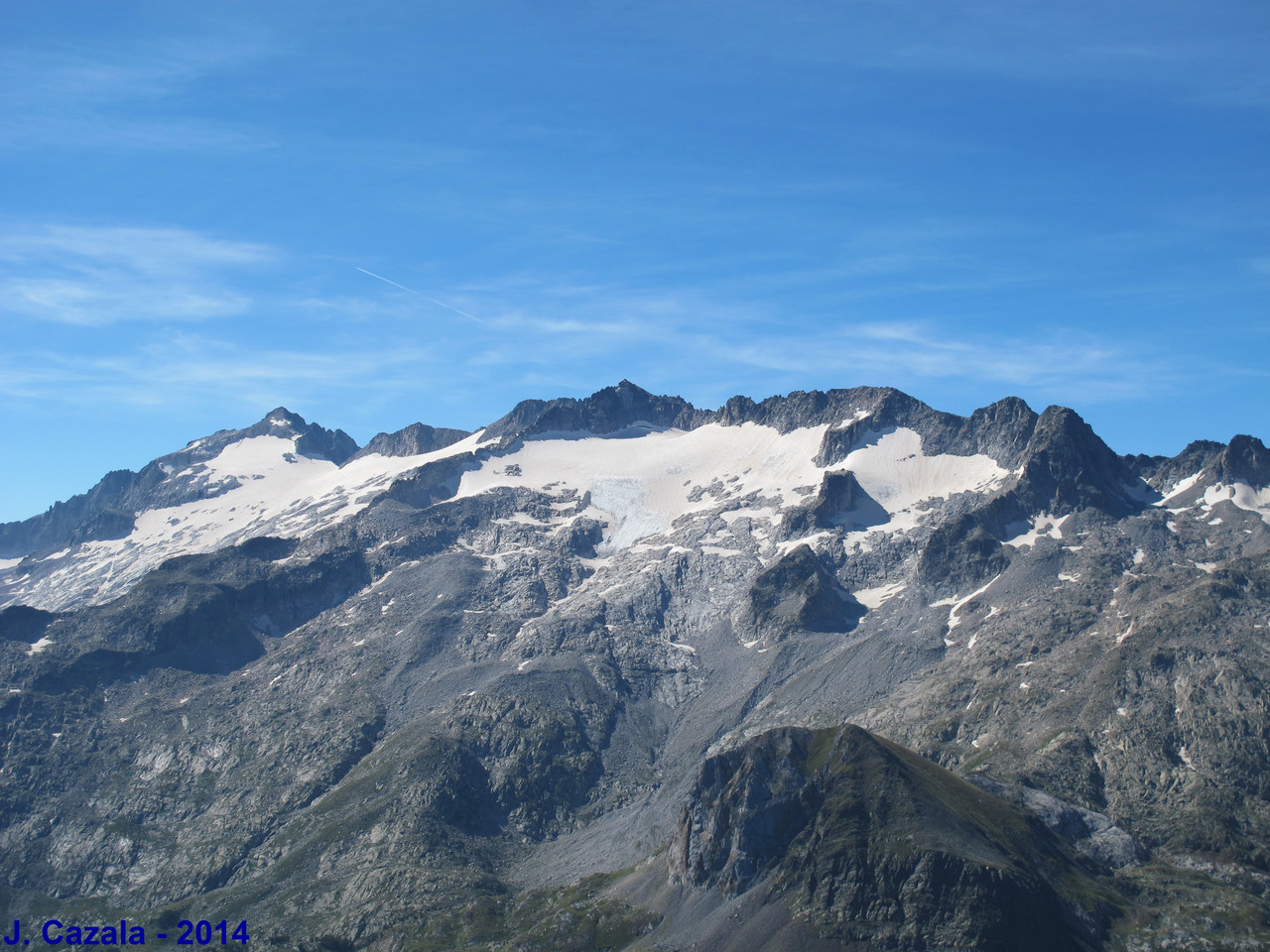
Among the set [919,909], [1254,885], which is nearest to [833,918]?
[919,909]

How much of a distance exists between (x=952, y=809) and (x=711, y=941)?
156 ft

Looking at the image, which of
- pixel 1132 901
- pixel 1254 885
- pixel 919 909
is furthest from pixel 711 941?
pixel 1254 885

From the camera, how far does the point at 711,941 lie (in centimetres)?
19100

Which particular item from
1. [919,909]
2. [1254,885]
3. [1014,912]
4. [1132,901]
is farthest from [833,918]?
[1254,885]

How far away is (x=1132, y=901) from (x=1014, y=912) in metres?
27.9

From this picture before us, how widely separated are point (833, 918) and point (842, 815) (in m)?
19.6

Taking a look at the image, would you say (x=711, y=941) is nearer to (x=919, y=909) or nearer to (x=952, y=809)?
(x=919, y=909)

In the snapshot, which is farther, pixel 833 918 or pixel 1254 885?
pixel 1254 885

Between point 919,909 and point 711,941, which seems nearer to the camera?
point 919,909

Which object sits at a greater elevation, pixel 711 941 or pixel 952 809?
pixel 952 809

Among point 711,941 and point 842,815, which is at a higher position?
point 842,815

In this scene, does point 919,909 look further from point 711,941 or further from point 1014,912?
point 711,941

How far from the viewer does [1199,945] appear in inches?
6959

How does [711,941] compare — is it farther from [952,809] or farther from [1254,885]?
[1254,885]
